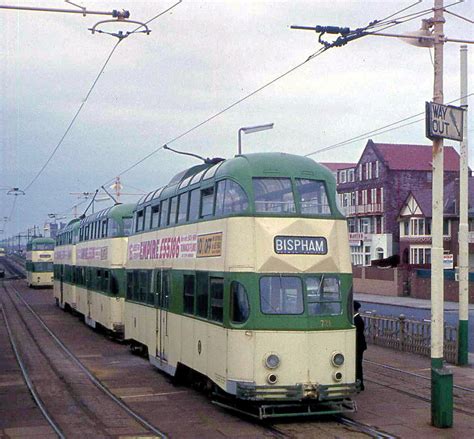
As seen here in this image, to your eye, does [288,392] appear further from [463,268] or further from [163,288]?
[463,268]

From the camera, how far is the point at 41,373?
65.5 feet

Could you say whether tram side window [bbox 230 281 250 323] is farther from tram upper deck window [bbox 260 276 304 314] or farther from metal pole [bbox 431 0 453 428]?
metal pole [bbox 431 0 453 428]

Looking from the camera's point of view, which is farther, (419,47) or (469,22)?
(469,22)

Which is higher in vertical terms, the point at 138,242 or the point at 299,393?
the point at 138,242

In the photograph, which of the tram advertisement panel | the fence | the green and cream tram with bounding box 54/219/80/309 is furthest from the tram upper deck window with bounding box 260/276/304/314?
the green and cream tram with bounding box 54/219/80/309

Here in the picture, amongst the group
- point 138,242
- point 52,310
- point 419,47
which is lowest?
point 52,310

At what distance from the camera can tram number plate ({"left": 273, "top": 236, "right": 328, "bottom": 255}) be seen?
13.3m

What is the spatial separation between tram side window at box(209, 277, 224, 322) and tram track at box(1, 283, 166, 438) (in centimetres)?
216

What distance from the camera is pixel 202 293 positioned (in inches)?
588

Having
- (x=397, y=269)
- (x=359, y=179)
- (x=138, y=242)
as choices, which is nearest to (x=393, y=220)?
(x=359, y=179)

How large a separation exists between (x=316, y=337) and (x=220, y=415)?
2399mm

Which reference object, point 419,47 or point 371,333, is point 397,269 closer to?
point 371,333

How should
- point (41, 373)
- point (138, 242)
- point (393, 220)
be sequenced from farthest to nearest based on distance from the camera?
point (393, 220), point (138, 242), point (41, 373)

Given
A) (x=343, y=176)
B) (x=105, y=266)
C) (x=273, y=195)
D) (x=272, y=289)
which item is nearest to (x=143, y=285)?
(x=273, y=195)
